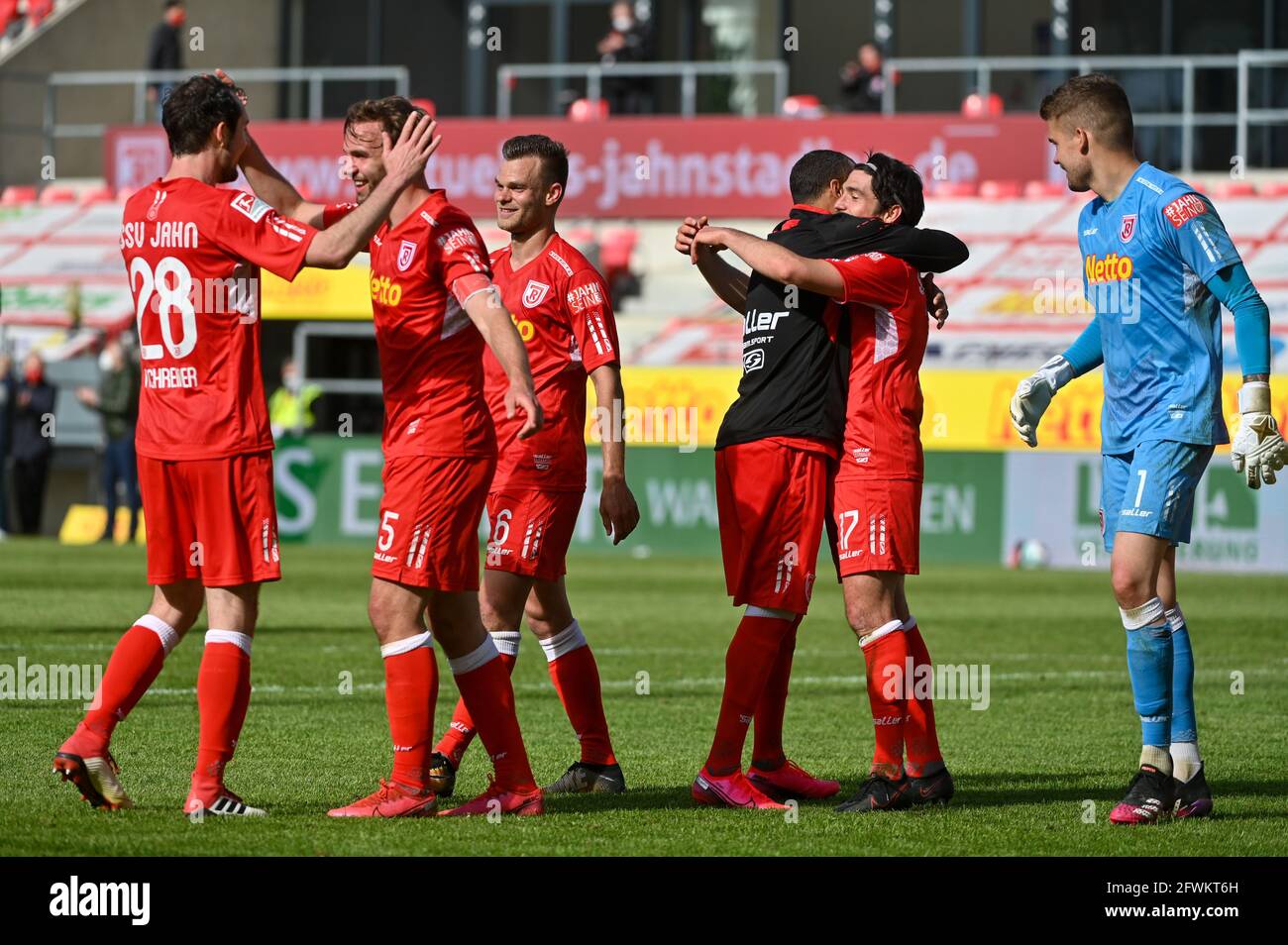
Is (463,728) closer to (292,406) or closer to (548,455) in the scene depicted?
(548,455)

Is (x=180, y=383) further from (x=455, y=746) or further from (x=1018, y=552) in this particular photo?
(x=1018, y=552)

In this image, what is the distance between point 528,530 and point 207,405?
4.32 ft

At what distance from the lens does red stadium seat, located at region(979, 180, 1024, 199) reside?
24.7m

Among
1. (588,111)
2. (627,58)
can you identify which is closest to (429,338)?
(588,111)

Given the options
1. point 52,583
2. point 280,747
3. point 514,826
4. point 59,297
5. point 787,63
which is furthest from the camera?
point 787,63

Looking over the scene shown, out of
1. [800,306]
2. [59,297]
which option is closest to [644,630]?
[800,306]

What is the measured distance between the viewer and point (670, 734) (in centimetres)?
829

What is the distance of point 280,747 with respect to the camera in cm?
756

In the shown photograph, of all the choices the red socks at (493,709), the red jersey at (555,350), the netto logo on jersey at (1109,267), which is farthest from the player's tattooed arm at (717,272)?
the red socks at (493,709)

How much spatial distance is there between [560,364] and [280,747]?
6.24 feet

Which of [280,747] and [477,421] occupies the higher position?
[477,421]

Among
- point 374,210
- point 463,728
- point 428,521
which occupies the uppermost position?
point 374,210

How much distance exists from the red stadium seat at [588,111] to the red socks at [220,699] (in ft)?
68.3

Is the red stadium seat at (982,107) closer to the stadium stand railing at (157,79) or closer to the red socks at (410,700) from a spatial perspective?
the stadium stand railing at (157,79)
